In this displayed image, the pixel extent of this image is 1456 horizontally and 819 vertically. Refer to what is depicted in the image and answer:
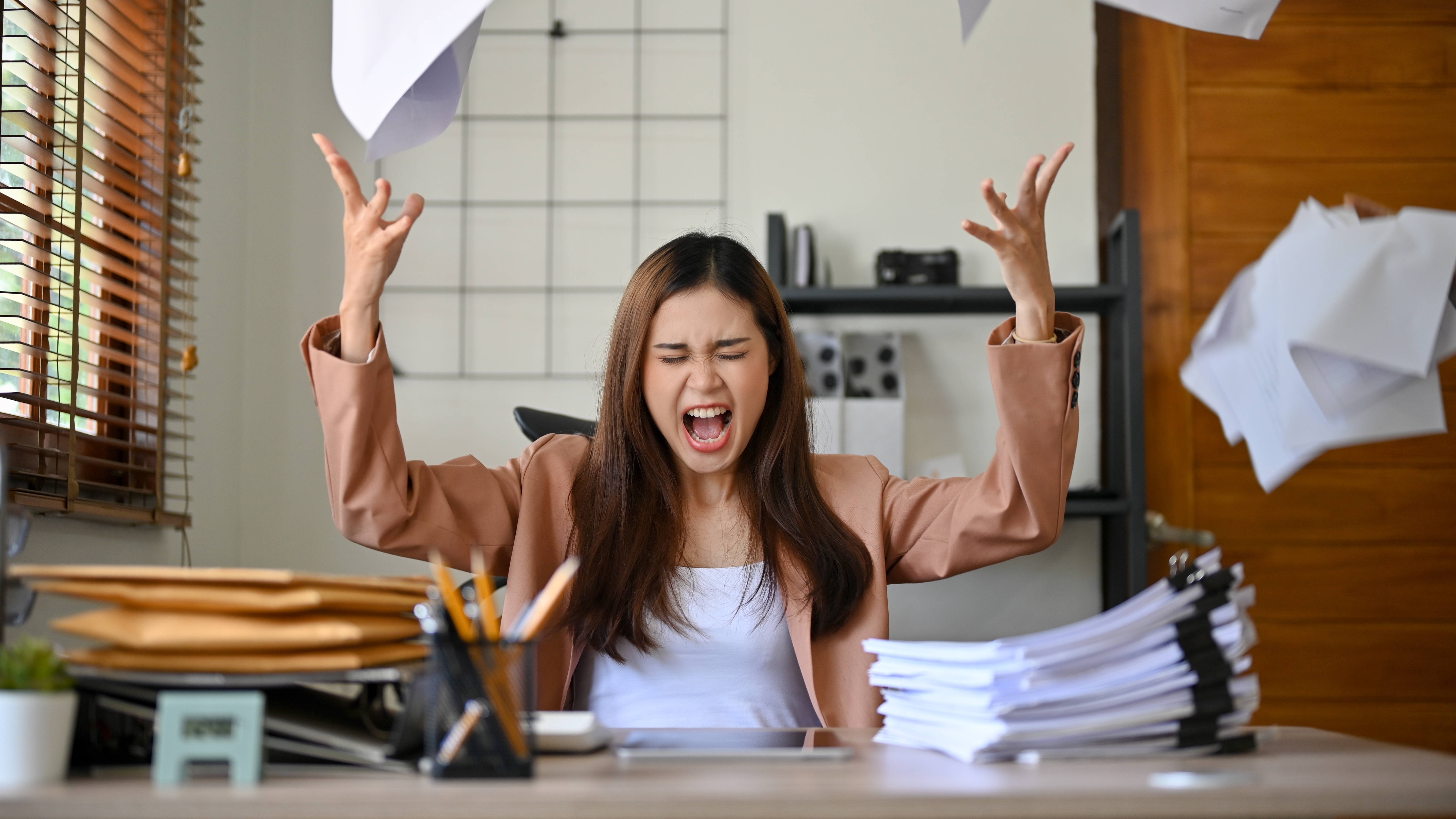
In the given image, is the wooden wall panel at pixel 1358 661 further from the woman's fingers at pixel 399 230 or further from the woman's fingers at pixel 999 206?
the woman's fingers at pixel 399 230

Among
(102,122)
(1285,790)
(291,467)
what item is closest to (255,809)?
(1285,790)

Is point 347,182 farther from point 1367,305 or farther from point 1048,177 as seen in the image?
point 1367,305

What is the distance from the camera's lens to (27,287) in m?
Answer: 1.81

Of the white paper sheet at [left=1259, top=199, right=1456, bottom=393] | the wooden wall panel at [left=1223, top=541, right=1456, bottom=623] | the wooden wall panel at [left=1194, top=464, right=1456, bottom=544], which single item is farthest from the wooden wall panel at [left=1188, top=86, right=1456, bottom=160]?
the white paper sheet at [left=1259, top=199, right=1456, bottom=393]

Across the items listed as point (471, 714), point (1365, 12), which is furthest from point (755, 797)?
point (1365, 12)

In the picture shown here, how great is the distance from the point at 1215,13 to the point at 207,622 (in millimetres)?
979

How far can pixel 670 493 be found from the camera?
1.54 metres

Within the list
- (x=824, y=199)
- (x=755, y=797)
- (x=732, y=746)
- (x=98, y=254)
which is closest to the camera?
(x=755, y=797)

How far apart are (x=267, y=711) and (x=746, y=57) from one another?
231 centimetres

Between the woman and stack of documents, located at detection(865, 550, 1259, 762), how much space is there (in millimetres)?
462

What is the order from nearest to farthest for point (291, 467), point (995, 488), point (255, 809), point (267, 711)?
point (255, 809) < point (267, 711) < point (995, 488) < point (291, 467)

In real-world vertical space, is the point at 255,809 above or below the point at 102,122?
below

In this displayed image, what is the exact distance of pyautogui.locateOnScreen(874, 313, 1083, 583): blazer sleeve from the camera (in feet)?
4.11

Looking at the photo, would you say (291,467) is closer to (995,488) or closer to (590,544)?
(590,544)
